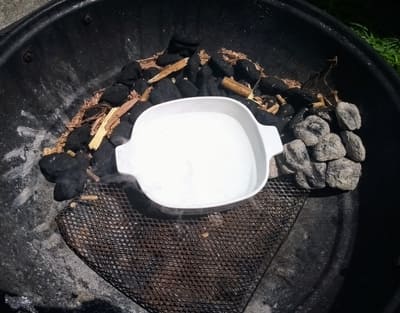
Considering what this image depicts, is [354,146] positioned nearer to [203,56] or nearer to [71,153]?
[203,56]

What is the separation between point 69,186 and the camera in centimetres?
163

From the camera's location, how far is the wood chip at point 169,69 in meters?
1.87

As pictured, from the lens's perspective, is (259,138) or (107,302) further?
(259,138)

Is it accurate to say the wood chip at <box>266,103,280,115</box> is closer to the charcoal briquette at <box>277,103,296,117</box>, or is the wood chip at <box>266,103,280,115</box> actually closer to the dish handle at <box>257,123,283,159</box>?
the charcoal briquette at <box>277,103,296,117</box>

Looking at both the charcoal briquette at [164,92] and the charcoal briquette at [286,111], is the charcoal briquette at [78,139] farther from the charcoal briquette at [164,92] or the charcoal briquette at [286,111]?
the charcoal briquette at [286,111]

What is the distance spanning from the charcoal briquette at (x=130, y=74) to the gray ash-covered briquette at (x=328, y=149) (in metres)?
0.76

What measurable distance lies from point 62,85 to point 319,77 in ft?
3.37

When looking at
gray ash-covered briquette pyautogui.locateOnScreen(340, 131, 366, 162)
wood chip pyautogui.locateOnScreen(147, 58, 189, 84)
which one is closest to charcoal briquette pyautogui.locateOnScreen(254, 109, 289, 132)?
gray ash-covered briquette pyautogui.locateOnScreen(340, 131, 366, 162)

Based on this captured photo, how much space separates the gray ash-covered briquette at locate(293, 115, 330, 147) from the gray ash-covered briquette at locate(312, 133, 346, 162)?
2cm

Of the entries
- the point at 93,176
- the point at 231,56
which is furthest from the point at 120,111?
the point at 231,56

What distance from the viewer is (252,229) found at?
1.63 metres

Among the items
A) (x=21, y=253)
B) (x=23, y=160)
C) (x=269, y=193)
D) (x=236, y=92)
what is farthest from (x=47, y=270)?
(x=236, y=92)

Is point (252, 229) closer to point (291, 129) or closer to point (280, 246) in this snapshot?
point (280, 246)

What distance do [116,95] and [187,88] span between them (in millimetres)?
280
